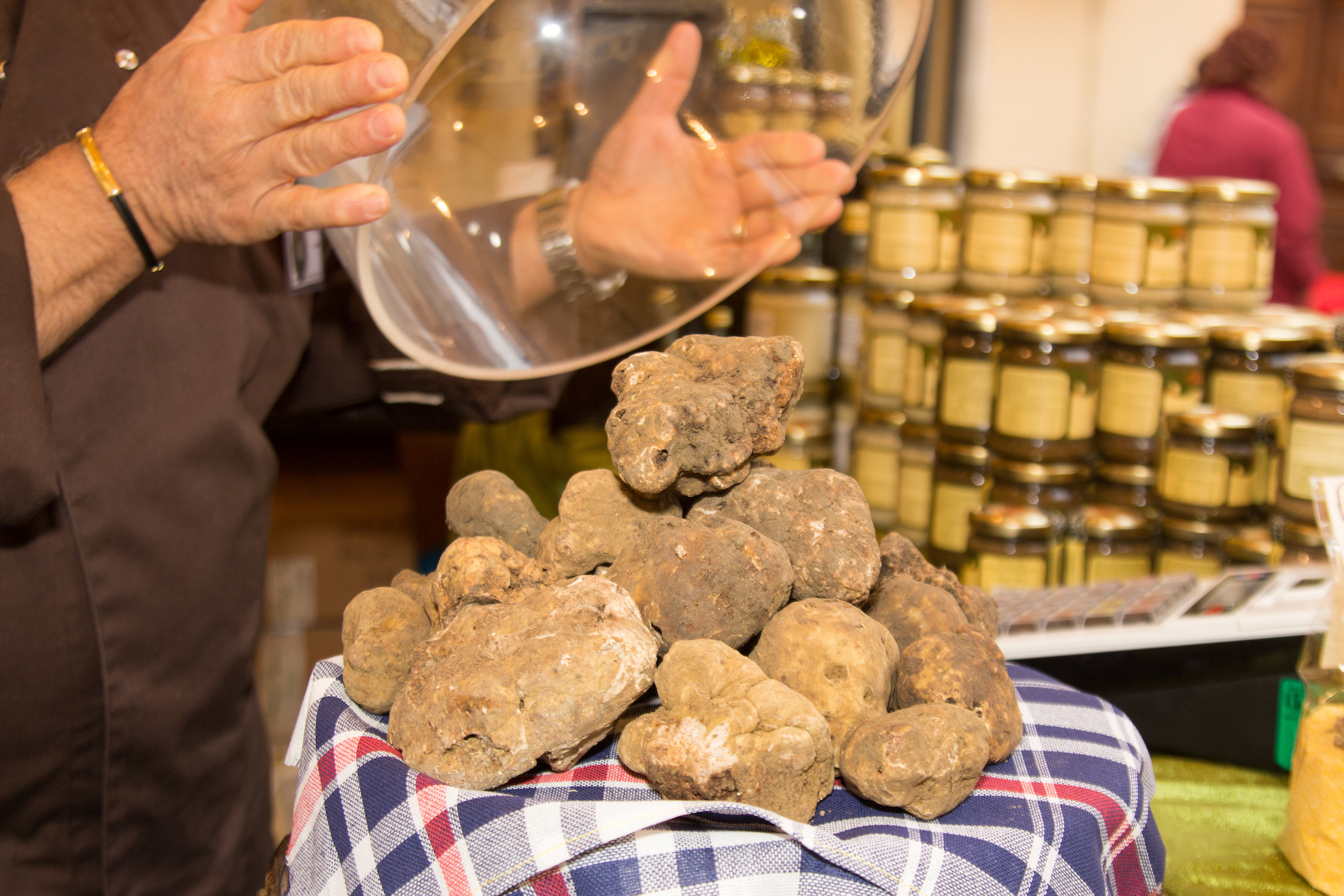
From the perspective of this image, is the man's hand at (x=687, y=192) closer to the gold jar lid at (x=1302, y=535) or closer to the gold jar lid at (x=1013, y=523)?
the gold jar lid at (x=1013, y=523)

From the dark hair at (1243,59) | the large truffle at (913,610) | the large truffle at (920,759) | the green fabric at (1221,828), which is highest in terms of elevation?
the dark hair at (1243,59)

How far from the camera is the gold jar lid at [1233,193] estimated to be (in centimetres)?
165

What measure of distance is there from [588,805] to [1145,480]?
1.19 metres

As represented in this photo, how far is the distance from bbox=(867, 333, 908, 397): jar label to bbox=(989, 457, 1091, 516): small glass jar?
0.28 meters

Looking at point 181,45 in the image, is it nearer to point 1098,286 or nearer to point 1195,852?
point 1195,852

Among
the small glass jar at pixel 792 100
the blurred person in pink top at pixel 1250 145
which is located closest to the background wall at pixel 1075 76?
the blurred person in pink top at pixel 1250 145

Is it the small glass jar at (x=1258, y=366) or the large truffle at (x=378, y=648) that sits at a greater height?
the small glass jar at (x=1258, y=366)

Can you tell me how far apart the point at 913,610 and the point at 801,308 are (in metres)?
1.16

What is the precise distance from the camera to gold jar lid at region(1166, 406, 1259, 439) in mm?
1353

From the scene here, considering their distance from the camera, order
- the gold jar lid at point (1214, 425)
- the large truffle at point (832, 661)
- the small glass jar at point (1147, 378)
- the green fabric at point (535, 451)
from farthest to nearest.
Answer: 1. the green fabric at point (535, 451)
2. the small glass jar at point (1147, 378)
3. the gold jar lid at point (1214, 425)
4. the large truffle at point (832, 661)

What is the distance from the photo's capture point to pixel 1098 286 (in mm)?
1763

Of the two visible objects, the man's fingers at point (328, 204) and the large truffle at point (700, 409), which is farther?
the man's fingers at point (328, 204)

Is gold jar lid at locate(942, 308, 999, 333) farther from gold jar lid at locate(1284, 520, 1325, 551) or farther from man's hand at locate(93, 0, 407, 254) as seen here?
man's hand at locate(93, 0, 407, 254)

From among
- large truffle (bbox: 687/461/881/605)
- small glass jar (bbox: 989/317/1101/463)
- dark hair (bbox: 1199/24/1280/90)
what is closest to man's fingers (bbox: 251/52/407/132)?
large truffle (bbox: 687/461/881/605)
